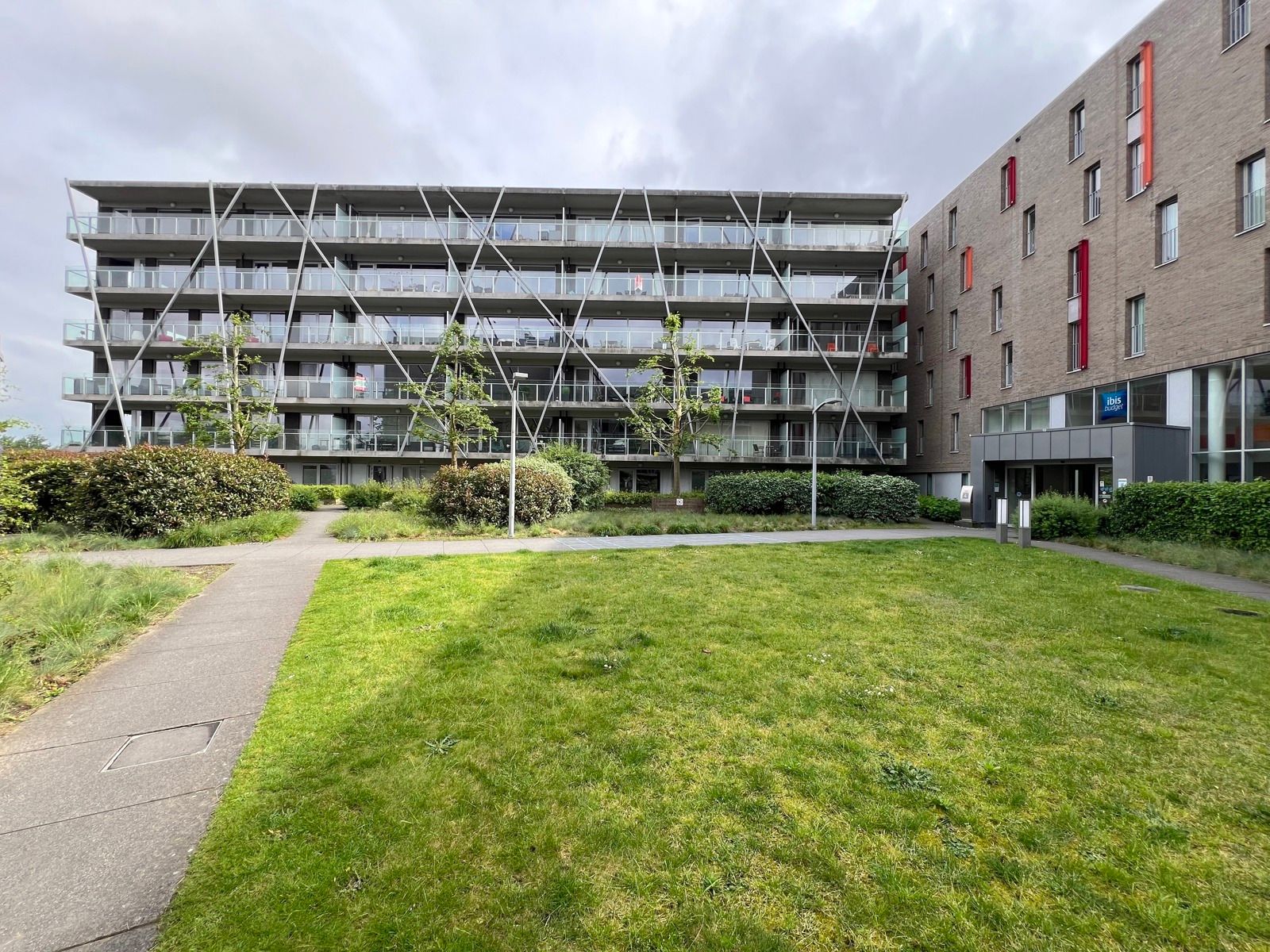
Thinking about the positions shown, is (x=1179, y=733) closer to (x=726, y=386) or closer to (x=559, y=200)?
(x=726, y=386)

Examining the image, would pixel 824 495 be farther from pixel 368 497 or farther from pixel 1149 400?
pixel 368 497

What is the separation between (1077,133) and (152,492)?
32650 millimetres

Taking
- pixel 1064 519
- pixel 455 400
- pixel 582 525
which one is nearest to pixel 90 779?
pixel 582 525

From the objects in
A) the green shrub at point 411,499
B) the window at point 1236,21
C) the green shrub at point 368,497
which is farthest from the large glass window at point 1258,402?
the green shrub at point 368,497

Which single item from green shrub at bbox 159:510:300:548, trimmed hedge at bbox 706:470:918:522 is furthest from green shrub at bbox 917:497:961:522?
green shrub at bbox 159:510:300:548

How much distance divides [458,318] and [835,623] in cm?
2874

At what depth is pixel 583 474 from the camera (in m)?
22.2

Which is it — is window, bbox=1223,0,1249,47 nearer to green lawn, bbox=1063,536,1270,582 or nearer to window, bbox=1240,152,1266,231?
window, bbox=1240,152,1266,231

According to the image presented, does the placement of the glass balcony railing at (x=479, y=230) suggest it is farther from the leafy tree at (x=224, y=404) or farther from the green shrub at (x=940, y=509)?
the green shrub at (x=940, y=509)

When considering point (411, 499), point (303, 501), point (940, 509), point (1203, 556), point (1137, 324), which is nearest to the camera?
point (1203, 556)

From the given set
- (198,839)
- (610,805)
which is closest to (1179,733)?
(610,805)

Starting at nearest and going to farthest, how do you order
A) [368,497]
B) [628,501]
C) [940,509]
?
[368,497] < [940,509] < [628,501]

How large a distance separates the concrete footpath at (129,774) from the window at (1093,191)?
27.1 m

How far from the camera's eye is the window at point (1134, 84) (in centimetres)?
1822
